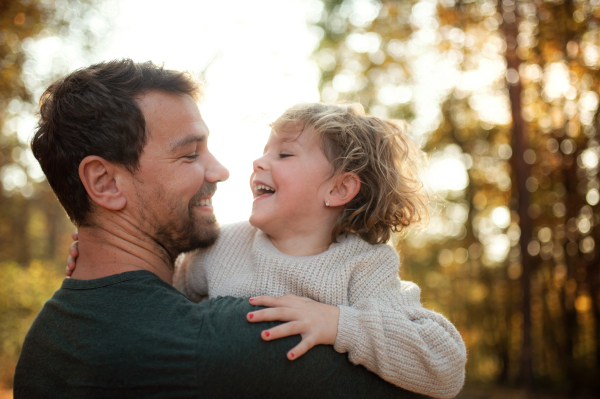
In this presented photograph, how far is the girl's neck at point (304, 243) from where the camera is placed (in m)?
2.23

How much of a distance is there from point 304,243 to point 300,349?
2.55 feet

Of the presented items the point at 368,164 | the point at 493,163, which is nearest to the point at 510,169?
the point at 493,163

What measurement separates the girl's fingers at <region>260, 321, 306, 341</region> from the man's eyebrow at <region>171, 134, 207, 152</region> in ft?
3.15

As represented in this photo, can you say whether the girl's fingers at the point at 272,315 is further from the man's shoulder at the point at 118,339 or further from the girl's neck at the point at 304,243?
the girl's neck at the point at 304,243

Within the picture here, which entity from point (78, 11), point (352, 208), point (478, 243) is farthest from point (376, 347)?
point (478, 243)

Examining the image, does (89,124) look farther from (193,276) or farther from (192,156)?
(193,276)

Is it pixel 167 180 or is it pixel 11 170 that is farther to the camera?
pixel 11 170

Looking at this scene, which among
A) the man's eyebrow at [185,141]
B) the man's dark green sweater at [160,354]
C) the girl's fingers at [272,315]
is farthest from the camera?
the man's eyebrow at [185,141]

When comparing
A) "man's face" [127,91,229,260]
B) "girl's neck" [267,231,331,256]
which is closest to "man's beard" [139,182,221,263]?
"man's face" [127,91,229,260]

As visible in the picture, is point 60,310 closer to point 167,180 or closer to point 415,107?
point 167,180

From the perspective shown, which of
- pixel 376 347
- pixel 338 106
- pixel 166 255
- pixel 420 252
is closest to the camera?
pixel 376 347

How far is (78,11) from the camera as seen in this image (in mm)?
8117

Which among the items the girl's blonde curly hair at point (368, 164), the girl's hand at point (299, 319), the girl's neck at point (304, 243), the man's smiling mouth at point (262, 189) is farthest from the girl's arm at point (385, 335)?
the man's smiling mouth at point (262, 189)

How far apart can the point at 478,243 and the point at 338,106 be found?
9.52 m
